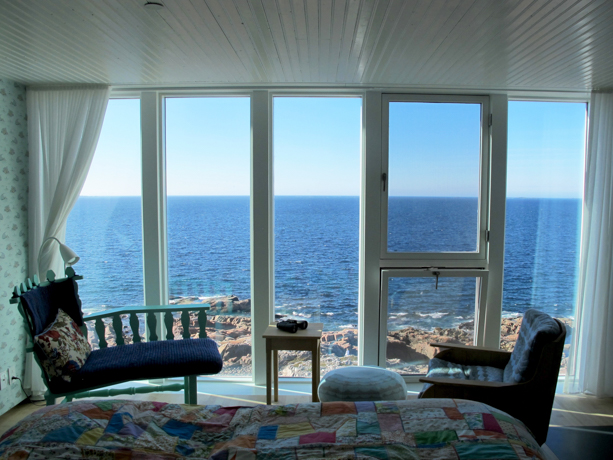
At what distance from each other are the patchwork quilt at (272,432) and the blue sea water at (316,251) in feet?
6.07

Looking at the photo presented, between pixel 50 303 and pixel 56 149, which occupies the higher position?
pixel 56 149

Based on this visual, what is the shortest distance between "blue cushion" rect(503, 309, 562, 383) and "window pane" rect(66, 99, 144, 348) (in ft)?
9.53

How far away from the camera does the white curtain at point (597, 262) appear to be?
11.0 ft

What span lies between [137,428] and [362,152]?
104 inches

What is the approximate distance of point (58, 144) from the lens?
3.35 metres

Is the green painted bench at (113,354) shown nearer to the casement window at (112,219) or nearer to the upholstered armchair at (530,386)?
the casement window at (112,219)

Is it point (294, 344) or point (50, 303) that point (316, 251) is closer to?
point (294, 344)

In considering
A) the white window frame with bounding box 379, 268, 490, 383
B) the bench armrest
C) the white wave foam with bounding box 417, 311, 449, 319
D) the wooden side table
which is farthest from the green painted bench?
the white wave foam with bounding box 417, 311, 449, 319

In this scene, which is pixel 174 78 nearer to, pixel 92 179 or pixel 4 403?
pixel 92 179

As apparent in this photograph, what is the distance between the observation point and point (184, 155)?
142 inches

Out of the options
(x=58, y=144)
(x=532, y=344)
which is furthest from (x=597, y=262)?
(x=58, y=144)

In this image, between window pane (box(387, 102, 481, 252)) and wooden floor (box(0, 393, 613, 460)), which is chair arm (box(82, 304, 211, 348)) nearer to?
wooden floor (box(0, 393, 613, 460))

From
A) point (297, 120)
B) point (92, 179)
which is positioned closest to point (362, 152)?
point (297, 120)

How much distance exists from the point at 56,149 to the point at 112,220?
70 centimetres
